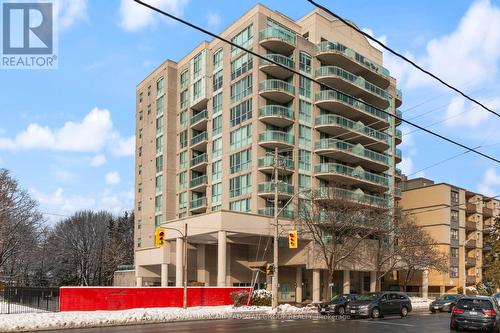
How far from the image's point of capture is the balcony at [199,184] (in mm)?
63375

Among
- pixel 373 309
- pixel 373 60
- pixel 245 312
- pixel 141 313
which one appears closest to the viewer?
pixel 141 313

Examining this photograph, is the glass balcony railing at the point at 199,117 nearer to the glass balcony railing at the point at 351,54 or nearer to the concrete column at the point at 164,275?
the glass balcony railing at the point at 351,54

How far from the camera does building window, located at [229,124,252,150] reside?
185 feet

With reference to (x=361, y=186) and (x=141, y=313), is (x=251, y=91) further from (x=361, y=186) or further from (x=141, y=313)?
(x=141, y=313)

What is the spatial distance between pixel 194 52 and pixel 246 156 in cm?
1922

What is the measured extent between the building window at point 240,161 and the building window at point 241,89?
6242 millimetres

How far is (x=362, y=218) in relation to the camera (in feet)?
174

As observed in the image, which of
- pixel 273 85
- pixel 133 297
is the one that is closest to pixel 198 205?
pixel 273 85

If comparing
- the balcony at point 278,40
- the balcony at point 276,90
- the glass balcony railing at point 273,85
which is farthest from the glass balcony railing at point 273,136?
the balcony at point 278,40

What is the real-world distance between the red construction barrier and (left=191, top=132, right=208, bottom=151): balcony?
26853mm

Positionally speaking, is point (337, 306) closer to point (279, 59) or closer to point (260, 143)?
point (260, 143)

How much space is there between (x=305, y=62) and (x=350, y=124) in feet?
31.2

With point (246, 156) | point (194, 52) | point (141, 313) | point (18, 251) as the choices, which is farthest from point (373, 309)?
point (18, 251)

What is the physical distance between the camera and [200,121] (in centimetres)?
6425
